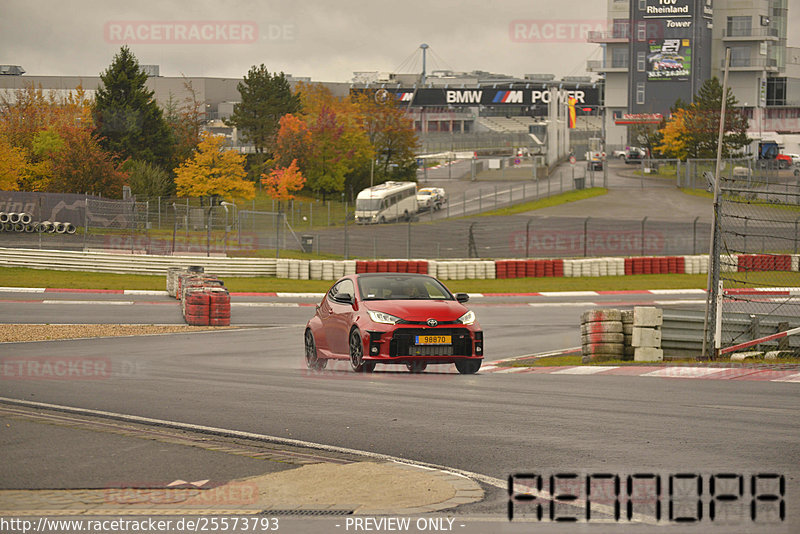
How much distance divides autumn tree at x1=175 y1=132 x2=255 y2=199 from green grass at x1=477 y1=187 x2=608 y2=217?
15809mm

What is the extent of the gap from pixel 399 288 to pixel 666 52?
10907 centimetres

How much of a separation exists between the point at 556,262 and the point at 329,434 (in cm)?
3437

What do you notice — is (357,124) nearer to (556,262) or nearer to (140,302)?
(556,262)

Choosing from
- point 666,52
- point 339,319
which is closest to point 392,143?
point 666,52

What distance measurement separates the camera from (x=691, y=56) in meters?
117

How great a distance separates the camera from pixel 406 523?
6758 millimetres

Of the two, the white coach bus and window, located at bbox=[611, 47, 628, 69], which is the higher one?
window, located at bbox=[611, 47, 628, 69]

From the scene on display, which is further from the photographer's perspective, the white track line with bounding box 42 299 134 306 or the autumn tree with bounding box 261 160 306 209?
the autumn tree with bounding box 261 160 306 209

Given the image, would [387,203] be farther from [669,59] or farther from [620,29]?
[620,29]

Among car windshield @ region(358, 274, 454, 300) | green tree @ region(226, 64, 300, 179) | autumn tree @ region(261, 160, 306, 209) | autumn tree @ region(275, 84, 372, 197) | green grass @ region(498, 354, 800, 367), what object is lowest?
green grass @ region(498, 354, 800, 367)

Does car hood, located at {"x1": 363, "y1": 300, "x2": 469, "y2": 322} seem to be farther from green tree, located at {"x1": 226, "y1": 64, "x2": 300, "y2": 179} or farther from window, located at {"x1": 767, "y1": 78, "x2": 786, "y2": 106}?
window, located at {"x1": 767, "y1": 78, "x2": 786, "y2": 106}

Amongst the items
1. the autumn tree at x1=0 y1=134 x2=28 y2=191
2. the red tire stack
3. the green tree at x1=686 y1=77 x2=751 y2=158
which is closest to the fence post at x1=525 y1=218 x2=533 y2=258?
the red tire stack

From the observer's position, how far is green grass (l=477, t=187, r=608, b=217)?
223 feet

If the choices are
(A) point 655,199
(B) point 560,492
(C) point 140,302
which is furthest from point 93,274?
(A) point 655,199
